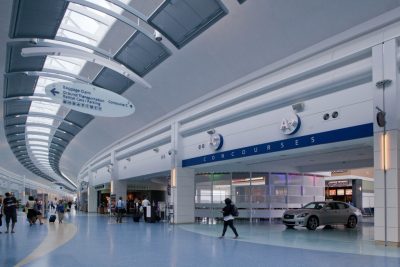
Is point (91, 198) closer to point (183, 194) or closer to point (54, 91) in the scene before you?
point (183, 194)

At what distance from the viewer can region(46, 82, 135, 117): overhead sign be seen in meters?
10.4

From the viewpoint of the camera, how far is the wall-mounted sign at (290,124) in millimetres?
12563

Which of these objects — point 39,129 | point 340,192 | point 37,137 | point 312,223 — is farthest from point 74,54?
point 37,137

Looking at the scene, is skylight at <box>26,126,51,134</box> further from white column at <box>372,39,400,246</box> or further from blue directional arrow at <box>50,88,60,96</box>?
white column at <box>372,39,400,246</box>

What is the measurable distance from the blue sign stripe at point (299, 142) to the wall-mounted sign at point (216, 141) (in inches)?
11.3

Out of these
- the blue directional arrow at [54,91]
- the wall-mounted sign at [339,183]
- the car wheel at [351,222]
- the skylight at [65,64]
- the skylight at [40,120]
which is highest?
the skylight at [65,64]

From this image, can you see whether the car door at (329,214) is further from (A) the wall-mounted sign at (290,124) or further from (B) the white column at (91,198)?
(B) the white column at (91,198)

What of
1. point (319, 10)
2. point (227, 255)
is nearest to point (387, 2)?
point (319, 10)

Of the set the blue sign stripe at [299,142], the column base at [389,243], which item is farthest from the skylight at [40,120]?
the column base at [389,243]

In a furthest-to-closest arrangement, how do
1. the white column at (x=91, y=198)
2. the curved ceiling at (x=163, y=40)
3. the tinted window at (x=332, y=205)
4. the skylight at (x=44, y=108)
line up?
the white column at (x=91, y=198), the skylight at (x=44, y=108), the tinted window at (x=332, y=205), the curved ceiling at (x=163, y=40)

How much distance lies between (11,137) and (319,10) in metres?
28.3

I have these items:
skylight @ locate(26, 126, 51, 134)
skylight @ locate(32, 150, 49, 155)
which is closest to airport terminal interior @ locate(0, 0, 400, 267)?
skylight @ locate(26, 126, 51, 134)

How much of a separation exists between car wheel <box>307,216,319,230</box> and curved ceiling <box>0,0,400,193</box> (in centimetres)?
657

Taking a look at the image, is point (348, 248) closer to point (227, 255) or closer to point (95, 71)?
point (227, 255)
